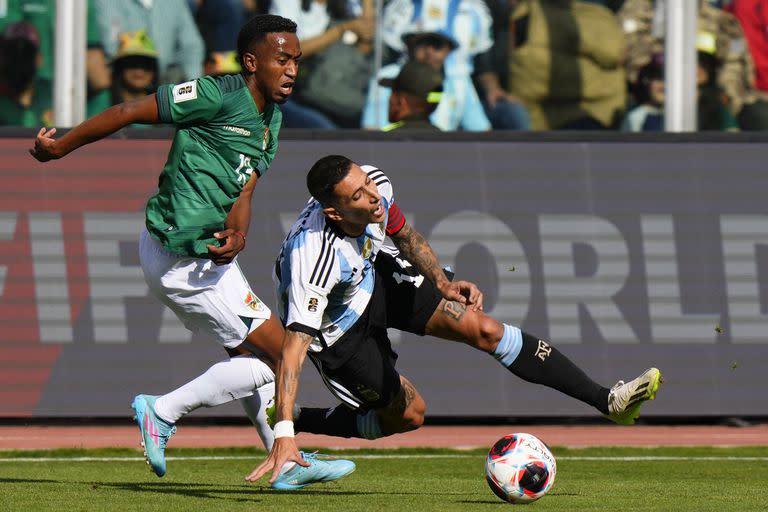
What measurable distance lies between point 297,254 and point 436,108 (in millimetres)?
5320

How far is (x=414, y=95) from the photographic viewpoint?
11.5 meters

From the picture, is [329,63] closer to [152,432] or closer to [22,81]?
[22,81]

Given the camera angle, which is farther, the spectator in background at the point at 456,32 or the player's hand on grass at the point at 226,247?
the spectator in background at the point at 456,32

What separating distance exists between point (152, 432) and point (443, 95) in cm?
570

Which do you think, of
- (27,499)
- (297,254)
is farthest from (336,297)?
(27,499)

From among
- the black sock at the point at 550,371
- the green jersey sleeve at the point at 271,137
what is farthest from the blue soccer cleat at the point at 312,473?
the green jersey sleeve at the point at 271,137

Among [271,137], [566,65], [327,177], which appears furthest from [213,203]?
[566,65]

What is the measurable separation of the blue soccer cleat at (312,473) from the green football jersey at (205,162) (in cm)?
114

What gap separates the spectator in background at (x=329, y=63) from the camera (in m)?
11.6

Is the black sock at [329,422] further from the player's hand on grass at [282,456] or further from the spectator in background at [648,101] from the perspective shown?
the spectator in background at [648,101]

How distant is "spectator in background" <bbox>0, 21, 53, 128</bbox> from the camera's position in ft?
38.5

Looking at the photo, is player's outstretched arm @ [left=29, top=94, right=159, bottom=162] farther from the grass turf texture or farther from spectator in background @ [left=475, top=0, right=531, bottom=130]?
spectator in background @ [left=475, top=0, right=531, bottom=130]

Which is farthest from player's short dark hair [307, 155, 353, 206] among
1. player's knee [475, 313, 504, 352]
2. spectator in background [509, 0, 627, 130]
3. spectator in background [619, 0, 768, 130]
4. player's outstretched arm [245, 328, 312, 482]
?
spectator in background [619, 0, 768, 130]

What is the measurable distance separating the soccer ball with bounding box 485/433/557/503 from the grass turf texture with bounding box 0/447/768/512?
7 cm
